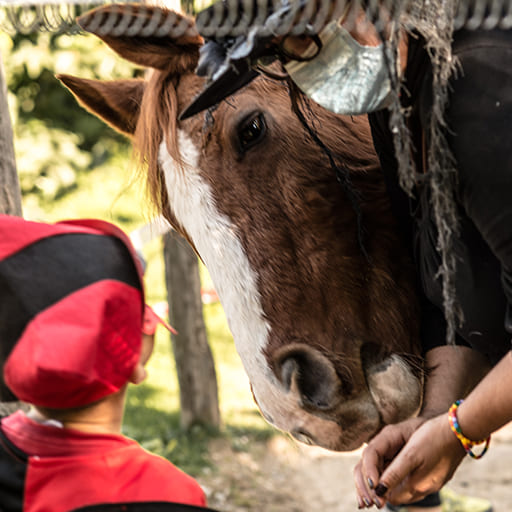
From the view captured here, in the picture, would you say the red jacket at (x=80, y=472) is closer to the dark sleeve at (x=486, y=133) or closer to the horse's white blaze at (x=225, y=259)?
the horse's white blaze at (x=225, y=259)

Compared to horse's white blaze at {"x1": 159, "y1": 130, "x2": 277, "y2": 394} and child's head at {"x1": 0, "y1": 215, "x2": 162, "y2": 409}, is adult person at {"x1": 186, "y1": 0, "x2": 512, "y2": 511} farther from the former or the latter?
child's head at {"x1": 0, "y1": 215, "x2": 162, "y2": 409}

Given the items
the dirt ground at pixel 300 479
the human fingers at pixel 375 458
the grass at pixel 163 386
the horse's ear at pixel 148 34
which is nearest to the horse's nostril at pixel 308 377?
the human fingers at pixel 375 458

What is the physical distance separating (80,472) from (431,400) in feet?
2.75

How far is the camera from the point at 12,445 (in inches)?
52.9

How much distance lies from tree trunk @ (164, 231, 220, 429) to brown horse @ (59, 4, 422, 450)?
10.1 feet

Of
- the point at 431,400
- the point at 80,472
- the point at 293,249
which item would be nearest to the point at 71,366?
the point at 80,472

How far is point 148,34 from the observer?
1.57 metres

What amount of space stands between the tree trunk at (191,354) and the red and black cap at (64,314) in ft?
11.4

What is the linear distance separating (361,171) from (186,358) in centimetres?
340

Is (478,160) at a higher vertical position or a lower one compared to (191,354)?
higher

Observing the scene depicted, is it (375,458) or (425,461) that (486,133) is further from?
(375,458)

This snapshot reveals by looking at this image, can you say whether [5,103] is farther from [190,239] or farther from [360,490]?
[360,490]

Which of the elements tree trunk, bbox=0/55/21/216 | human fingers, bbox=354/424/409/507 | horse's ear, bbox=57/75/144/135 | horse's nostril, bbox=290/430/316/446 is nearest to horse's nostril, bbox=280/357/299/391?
horse's nostril, bbox=290/430/316/446

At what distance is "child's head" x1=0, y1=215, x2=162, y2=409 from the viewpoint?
1.25 m
